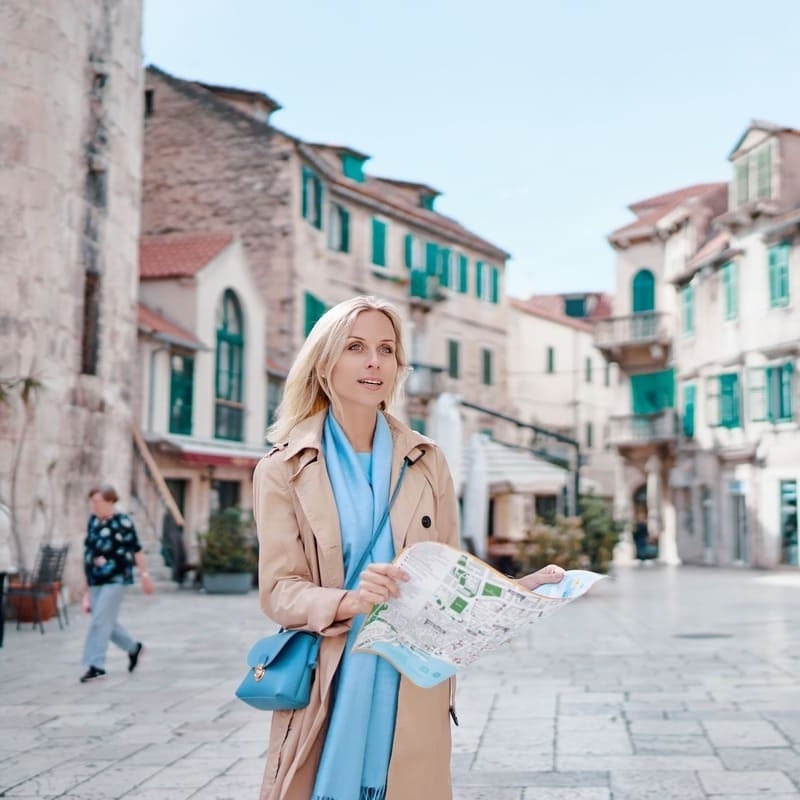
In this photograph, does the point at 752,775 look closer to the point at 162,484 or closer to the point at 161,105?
the point at 162,484

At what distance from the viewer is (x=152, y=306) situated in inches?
1066

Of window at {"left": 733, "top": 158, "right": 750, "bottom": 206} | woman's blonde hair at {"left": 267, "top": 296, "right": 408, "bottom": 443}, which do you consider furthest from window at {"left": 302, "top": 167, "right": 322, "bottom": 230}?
woman's blonde hair at {"left": 267, "top": 296, "right": 408, "bottom": 443}

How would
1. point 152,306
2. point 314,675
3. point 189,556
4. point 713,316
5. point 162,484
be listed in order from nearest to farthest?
point 314,675, point 162,484, point 189,556, point 152,306, point 713,316

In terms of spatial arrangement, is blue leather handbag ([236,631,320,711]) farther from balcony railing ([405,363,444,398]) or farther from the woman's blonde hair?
balcony railing ([405,363,444,398])

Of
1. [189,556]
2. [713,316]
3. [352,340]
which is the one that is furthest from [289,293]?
[352,340]

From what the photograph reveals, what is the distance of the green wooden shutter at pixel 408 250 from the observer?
3803cm

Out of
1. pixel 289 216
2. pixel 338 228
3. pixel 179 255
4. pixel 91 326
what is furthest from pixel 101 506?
pixel 338 228

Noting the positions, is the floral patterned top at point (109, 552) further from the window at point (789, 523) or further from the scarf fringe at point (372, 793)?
the window at point (789, 523)

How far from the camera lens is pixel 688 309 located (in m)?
39.2

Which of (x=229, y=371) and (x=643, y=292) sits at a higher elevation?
(x=643, y=292)

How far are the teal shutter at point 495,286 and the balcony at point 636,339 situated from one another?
349cm

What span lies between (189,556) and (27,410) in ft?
30.0

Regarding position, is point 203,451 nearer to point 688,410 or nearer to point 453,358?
point 453,358

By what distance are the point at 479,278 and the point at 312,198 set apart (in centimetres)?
1043
